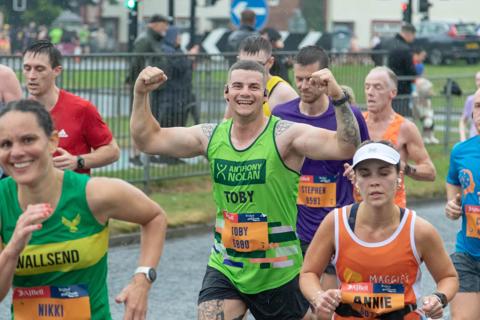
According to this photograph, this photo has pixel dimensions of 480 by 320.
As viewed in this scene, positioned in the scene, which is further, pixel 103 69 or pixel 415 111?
pixel 415 111

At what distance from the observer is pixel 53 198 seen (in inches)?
199

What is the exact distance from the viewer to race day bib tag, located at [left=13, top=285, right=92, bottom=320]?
516 cm

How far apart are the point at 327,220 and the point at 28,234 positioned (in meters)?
1.78

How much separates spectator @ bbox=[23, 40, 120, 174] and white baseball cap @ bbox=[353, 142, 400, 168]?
259 cm

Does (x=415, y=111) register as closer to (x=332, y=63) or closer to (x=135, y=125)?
(x=332, y=63)

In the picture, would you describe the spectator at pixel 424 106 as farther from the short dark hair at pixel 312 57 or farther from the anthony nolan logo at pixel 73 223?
the anthony nolan logo at pixel 73 223

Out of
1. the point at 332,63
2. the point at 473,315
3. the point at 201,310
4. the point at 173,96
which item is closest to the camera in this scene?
the point at 201,310

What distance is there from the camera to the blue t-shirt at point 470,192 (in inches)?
303

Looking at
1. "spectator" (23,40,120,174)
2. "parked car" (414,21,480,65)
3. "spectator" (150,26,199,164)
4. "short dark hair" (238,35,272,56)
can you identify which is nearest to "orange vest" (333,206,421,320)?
"spectator" (23,40,120,174)

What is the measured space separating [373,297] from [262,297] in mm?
1229

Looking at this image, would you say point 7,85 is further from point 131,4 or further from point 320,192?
point 131,4

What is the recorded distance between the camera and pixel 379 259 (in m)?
5.85

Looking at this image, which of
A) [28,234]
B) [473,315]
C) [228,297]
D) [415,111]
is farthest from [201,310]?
[415,111]

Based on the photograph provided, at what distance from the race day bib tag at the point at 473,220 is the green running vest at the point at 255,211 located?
1.30 m
